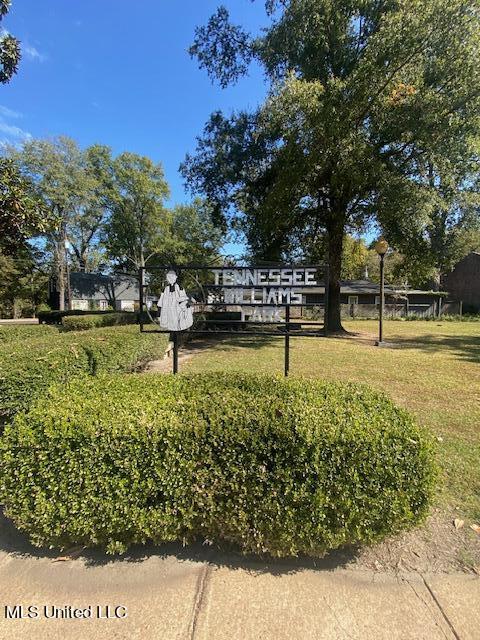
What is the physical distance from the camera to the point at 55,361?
4121 millimetres

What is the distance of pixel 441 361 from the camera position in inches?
339

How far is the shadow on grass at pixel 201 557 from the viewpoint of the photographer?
2.03m

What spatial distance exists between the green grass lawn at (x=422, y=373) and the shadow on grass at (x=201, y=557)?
1.19m

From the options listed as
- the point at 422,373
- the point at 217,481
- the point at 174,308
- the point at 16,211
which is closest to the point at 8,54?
the point at 16,211

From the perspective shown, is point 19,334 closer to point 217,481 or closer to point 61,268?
point 217,481

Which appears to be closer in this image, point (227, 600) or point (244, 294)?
point (227, 600)

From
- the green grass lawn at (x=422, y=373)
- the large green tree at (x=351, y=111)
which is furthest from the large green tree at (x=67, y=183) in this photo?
the green grass lawn at (x=422, y=373)

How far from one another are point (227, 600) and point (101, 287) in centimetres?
4376

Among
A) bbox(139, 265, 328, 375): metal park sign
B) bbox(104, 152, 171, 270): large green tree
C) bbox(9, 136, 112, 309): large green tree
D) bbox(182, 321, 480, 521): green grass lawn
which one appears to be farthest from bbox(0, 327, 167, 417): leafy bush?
bbox(104, 152, 171, 270): large green tree

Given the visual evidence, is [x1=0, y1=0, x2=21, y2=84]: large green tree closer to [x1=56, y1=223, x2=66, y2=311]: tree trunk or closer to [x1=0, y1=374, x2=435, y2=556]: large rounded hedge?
[x1=0, y1=374, x2=435, y2=556]: large rounded hedge

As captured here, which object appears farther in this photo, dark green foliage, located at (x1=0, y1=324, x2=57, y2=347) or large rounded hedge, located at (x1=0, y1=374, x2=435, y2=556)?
dark green foliage, located at (x1=0, y1=324, x2=57, y2=347)

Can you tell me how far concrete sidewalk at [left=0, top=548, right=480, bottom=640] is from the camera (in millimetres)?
1615

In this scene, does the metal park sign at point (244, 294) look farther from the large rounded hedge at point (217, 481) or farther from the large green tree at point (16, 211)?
the large rounded hedge at point (217, 481)

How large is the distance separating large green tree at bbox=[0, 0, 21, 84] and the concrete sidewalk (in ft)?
17.1
